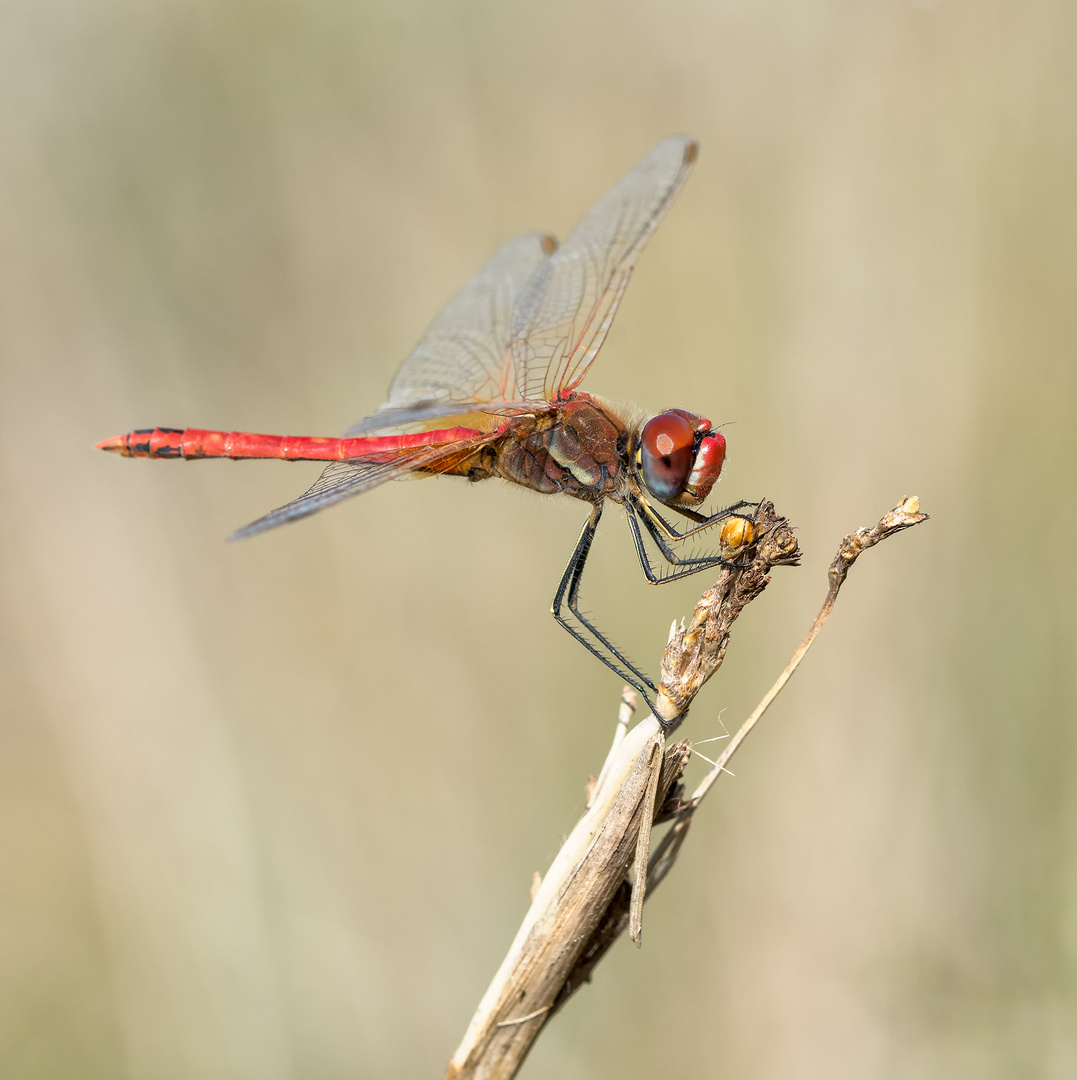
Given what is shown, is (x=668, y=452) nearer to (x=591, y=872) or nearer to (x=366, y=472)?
(x=366, y=472)

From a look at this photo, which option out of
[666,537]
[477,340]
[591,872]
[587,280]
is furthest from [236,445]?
[591,872]

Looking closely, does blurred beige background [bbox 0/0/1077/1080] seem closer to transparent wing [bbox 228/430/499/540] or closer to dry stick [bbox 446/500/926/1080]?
transparent wing [bbox 228/430/499/540]

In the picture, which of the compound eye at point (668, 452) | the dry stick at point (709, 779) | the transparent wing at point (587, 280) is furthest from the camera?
the transparent wing at point (587, 280)

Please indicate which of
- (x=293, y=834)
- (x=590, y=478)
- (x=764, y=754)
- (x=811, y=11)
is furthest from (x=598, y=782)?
(x=811, y=11)

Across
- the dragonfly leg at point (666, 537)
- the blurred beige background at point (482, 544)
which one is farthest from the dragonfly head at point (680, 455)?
the blurred beige background at point (482, 544)

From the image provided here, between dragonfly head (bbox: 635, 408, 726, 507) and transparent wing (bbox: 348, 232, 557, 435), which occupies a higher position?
transparent wing (bbox: 348, 232, 557, 435)

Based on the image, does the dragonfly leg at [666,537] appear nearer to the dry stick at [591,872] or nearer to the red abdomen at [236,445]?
the dry stick at [591,872]

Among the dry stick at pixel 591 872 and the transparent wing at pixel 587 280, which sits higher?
the transparent wing at pixel 587 280

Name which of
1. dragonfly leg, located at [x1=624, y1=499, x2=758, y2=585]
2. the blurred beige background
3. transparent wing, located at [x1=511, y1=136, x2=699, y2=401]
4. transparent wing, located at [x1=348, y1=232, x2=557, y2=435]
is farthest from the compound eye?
transparent wing, located at [x1=348, y1=232, x2=557, y2=435]
